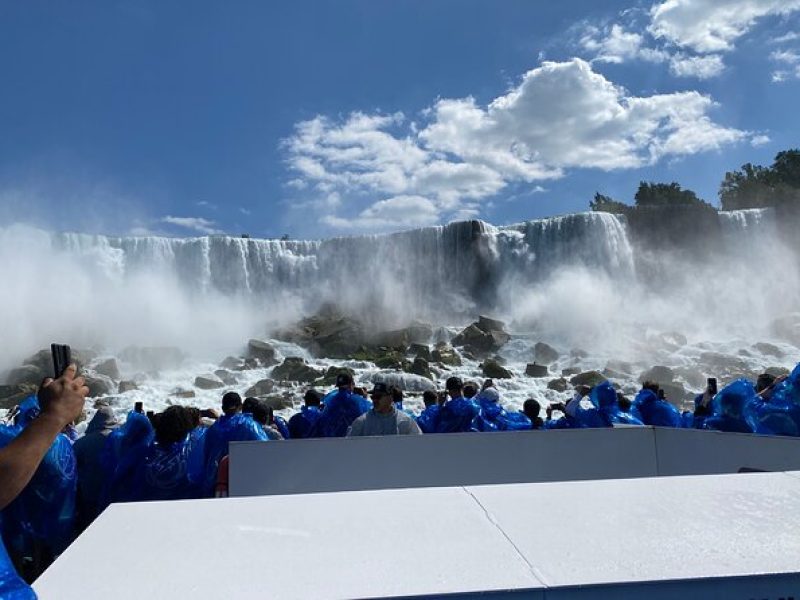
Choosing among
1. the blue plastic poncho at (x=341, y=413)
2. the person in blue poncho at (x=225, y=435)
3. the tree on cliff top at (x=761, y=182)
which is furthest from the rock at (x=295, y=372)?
the tree on cliff top at (x=761, y=182)

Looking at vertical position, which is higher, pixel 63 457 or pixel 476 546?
pixel 476 546

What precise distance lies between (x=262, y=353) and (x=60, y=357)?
28.4 metres

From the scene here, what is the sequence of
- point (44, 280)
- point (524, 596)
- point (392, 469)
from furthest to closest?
point (44, 280)
point (392, 469)
point (524, 596)

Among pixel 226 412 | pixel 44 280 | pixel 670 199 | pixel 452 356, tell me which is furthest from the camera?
pixel 670 199

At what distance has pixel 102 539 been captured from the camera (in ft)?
4.70

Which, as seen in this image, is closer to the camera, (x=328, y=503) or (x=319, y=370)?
(x=328, y=503)

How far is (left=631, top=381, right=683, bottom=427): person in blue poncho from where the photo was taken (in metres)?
6.42

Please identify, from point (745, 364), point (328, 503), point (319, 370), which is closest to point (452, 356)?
point (319, 370)

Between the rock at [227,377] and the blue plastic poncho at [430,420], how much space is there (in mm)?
19804

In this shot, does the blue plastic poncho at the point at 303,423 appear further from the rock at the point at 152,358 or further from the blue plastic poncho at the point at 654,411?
the rock at the point at 152,358

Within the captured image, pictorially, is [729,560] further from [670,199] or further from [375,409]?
[670,199]

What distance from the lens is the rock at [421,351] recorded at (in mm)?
28781

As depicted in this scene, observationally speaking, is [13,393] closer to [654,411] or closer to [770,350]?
[654,411]

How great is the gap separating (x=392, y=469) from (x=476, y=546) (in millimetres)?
2589
